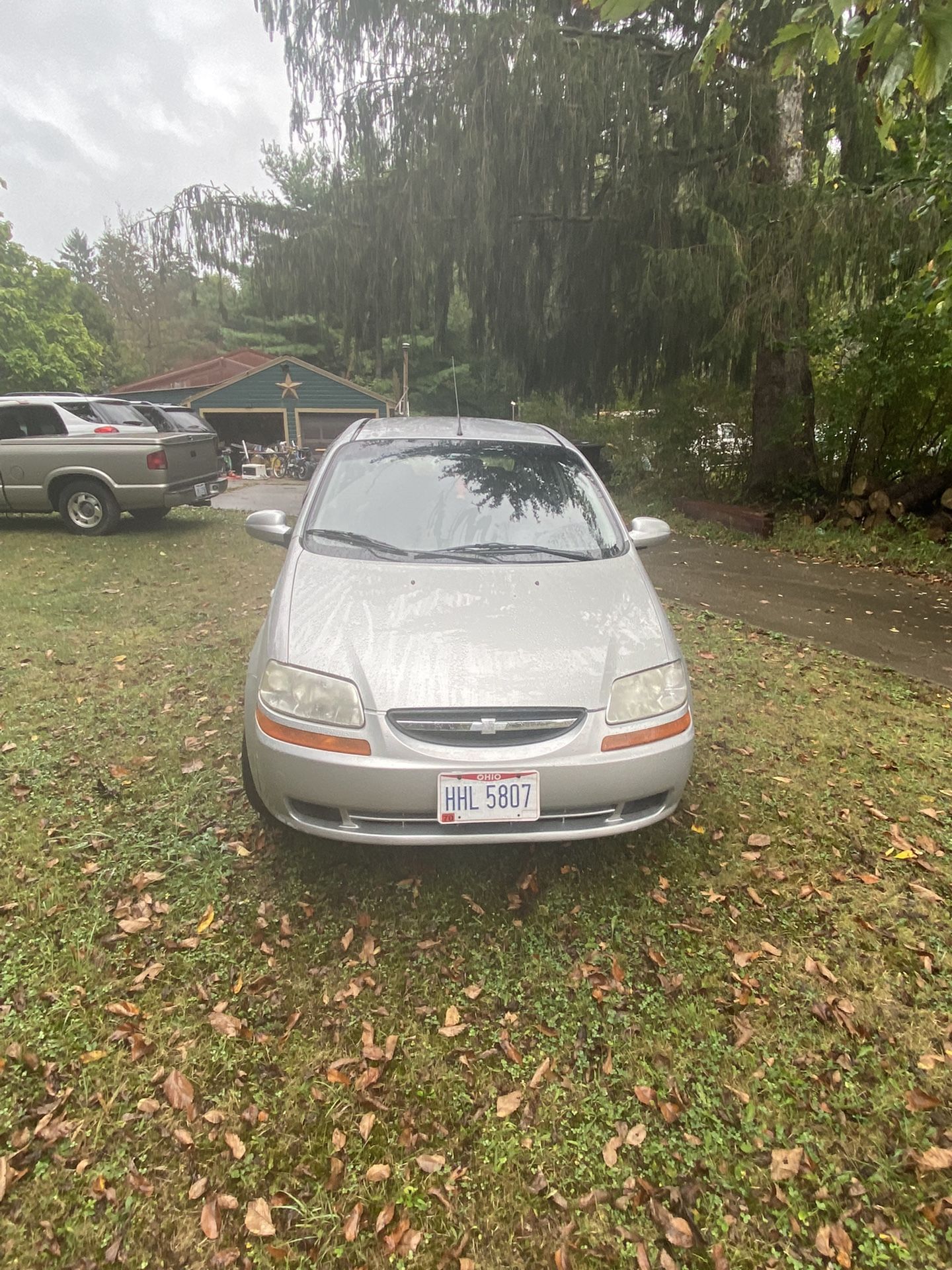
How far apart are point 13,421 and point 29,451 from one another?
0.49 m

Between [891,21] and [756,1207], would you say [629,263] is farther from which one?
[756,1207]

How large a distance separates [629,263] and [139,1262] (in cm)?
1085

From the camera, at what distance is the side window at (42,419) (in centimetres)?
892

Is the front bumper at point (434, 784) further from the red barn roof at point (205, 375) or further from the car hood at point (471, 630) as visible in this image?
the red barn roof at point (205, 375)

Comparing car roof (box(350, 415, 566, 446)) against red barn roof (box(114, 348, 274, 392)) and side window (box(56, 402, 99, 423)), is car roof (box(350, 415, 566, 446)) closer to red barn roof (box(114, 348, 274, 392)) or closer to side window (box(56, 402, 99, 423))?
side window (box(56, 402, 99, 423))

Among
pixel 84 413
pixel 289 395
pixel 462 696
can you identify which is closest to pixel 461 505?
pixel 462 696

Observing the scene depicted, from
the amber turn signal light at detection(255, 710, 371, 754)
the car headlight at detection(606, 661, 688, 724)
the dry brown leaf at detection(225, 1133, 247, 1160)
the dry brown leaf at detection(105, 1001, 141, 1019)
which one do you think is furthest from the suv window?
the dry brown leaf at detection(225, 1133, 247, 1160)

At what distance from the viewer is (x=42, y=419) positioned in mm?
8938

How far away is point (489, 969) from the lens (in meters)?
2.35

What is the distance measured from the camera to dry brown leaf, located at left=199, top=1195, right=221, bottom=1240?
1.59 metres

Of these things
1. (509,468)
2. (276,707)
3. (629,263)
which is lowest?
(276,707)

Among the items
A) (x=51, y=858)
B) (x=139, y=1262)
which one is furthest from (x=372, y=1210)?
(x=51, y=858)

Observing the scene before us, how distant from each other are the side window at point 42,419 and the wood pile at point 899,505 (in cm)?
1004

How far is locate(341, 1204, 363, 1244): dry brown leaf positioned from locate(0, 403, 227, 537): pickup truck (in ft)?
28.8
